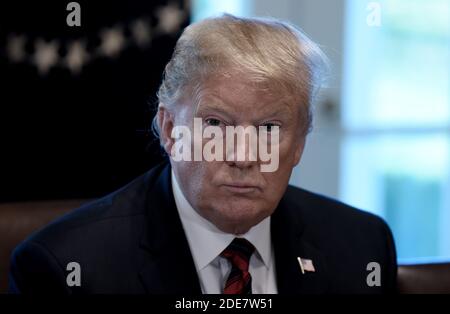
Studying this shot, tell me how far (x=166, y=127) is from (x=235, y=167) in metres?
0.18

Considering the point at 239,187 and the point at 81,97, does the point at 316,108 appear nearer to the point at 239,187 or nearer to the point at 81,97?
the point at 239,187

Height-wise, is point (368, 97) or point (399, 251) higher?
point (368, 97)

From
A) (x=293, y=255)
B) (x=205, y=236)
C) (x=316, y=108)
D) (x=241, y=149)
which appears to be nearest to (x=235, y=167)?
(x=241, y=149)

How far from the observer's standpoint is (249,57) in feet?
4.58

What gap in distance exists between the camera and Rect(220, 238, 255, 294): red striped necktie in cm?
147

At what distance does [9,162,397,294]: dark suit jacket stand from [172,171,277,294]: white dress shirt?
17 millimetres

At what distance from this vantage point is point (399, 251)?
10.0 ft

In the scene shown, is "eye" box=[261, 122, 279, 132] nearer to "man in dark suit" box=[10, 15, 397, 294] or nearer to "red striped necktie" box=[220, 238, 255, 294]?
"man in dark suit" box=[10, 15, 397, 294]

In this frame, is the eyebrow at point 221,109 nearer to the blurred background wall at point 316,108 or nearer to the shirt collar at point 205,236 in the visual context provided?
the shirt collar at point 205,236

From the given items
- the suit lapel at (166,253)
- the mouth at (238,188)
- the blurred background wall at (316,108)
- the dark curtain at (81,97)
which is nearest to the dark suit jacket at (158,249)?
the suit lapel at (166,253)

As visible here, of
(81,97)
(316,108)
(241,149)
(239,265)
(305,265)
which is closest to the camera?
(241,149)
